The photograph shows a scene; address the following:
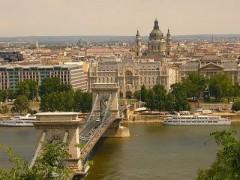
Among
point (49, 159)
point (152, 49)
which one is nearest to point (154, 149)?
point (49, 159)

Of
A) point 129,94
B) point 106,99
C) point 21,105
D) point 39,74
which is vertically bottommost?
point 129,94

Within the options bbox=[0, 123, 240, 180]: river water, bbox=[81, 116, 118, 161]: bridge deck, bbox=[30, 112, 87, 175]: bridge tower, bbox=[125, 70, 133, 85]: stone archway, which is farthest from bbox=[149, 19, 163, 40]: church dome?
bbox=[30, 112, 87, 175]: bridge tower

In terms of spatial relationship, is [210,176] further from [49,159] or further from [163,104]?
[163,104]

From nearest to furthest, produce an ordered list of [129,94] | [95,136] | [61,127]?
[61,127], [95,136], [129,94]

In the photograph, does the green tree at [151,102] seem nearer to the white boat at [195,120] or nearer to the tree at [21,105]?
the white boat at [195,120]

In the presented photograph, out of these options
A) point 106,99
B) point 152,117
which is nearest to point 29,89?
point 152,117

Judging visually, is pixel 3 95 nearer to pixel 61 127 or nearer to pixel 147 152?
pixel 147 152

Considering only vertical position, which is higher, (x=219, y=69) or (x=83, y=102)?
(x=219, y=69)
